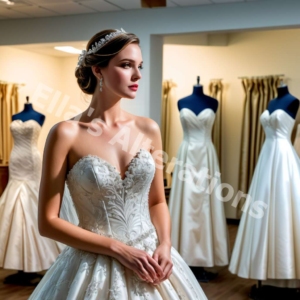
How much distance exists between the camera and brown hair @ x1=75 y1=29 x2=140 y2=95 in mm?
1728

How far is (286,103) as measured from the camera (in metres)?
4.45

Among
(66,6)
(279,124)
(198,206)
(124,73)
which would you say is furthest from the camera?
(66,6)

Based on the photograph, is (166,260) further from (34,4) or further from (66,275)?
(34,4)

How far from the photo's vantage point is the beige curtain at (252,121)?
25.6ft

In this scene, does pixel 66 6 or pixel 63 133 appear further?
pixel 66 6

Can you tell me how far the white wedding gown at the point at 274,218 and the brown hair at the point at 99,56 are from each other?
8.90 ft

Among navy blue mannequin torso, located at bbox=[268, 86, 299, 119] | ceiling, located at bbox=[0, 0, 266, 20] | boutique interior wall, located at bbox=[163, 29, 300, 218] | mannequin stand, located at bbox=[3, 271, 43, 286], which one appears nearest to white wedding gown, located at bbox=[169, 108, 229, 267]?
navy blue mannequin torso, located at bbox=[268, 86, 299, 119]

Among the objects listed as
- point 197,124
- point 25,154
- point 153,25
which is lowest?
point 25,154

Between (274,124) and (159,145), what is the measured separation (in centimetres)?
264

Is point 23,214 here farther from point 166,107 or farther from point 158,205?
point 166,107

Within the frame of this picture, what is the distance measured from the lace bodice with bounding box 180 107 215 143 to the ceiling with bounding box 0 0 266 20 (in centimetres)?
99

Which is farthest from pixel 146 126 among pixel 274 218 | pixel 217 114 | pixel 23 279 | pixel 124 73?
pixel 217 114

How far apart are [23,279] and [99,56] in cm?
352

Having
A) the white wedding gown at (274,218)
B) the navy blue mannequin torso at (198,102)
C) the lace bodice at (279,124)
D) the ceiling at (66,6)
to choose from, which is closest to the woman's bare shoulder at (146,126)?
the white wedding gown at (274,218)
